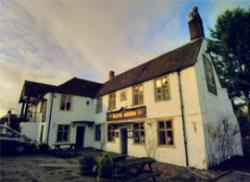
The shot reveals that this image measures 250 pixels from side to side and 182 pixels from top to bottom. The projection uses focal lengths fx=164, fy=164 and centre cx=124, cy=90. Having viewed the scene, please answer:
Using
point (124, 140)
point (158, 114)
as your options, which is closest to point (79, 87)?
point (124, 140)

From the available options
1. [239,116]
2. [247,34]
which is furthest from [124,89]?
[239,116]

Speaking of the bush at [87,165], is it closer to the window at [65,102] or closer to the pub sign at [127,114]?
the pub sign at [127,114]

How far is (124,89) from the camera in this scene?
54.6 feet

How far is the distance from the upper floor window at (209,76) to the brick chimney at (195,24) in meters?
2.32

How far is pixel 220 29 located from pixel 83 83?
666 inches

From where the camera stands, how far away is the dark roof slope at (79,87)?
19.5 m

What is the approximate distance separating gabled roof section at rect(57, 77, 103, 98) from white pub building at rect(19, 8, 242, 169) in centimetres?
13

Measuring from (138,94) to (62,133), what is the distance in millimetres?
9854

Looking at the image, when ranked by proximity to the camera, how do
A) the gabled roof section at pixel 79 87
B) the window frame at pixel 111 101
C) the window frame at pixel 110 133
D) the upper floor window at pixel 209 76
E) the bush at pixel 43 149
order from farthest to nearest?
the gabled roof section at pixel 79 87 < the window frame at pixel 111 101 < the window frame at pixel 110 133 < the bush at pixel 43 149 < the upper floor window at pixel 209 76

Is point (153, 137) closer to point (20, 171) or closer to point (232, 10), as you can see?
point (20, 171)

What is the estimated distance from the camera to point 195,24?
14055mm

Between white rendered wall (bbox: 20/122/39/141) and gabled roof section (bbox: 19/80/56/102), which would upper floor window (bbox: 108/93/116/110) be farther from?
white rendered wall (bbox: 20/122/39/141)

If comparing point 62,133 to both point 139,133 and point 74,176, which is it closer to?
point 139,133

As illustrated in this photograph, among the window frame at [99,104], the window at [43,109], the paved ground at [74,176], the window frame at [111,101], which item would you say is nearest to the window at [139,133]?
the window frame at [111,101]
